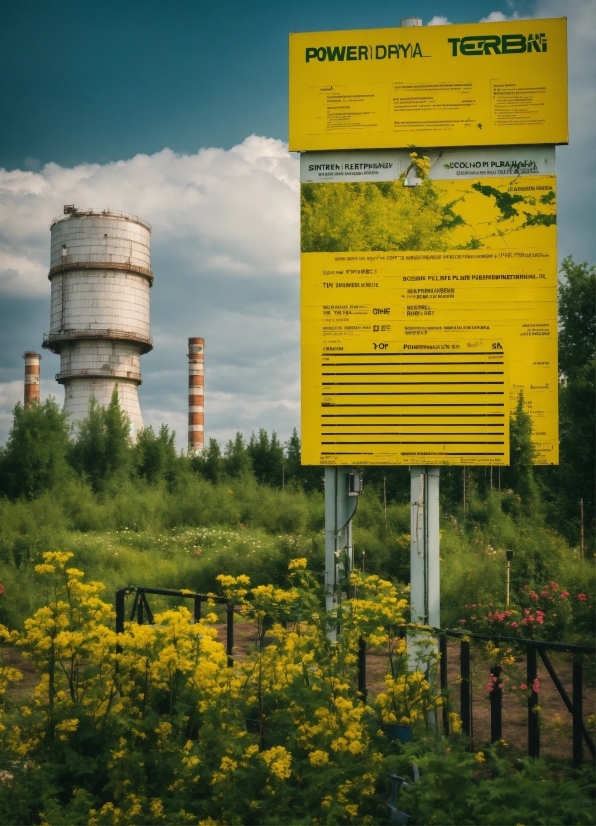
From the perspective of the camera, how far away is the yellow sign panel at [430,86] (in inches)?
249

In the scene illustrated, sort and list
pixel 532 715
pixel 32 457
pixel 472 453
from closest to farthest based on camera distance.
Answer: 1. pixel 532 715
2. pixel 472 453
3. pixel 32 457

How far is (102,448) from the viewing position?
3591 cm

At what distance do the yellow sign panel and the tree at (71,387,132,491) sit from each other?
30432 millimetres

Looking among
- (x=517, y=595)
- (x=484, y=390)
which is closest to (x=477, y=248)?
(x=484, y=390)

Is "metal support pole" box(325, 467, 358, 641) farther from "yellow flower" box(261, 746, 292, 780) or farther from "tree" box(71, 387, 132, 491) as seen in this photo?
"tree" box(71, 387, 132, 491)

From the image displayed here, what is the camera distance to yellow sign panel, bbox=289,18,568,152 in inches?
249

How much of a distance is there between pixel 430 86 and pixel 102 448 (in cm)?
3119

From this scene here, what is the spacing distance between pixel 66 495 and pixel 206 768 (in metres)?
26.4

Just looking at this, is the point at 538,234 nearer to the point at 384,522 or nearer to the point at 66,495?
the point at 384,522

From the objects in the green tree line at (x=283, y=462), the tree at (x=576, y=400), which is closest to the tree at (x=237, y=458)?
the green tree line at (x=283, y=462)

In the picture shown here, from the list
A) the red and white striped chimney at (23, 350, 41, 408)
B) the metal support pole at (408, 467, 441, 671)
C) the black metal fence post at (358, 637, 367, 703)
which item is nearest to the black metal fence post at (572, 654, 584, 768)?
the metal support pole at (408, 467, 441, 671)

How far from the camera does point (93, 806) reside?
197 inches

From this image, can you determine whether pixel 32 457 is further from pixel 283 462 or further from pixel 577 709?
pixel 577 709

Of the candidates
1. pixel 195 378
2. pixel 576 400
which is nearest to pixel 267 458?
pixel 195 378
